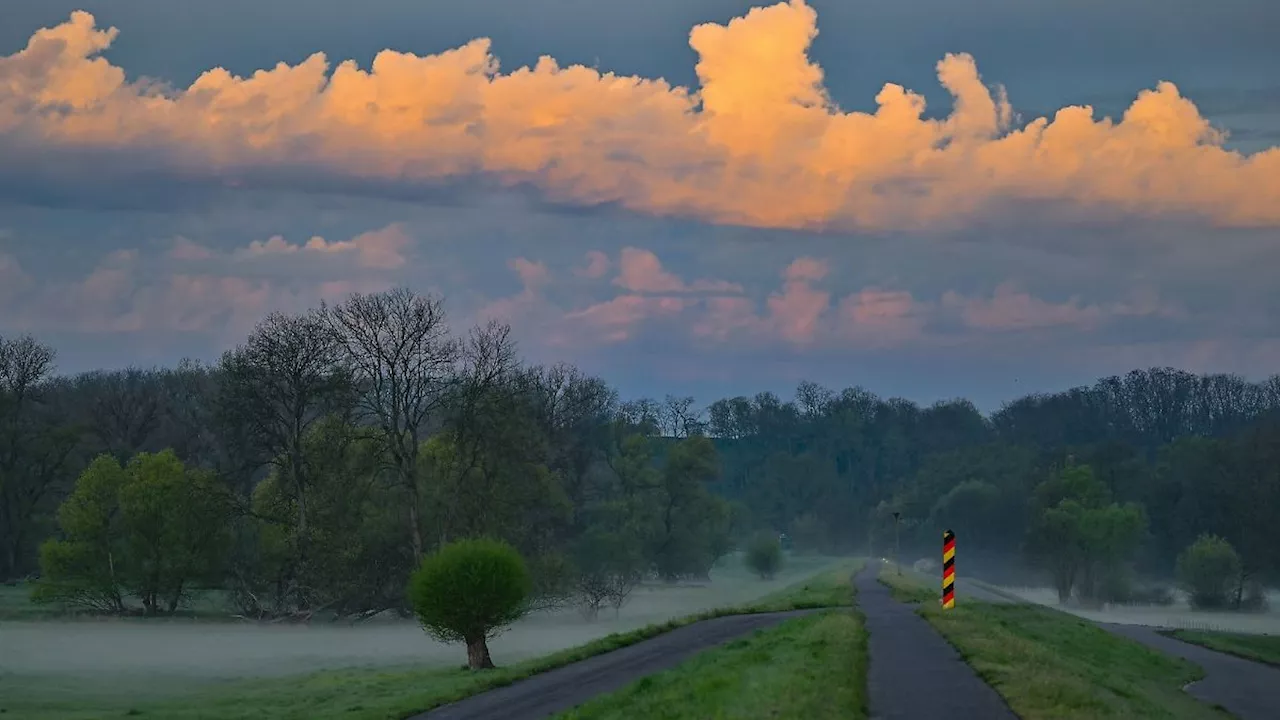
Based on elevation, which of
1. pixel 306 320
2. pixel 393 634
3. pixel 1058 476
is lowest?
pixel 393 634

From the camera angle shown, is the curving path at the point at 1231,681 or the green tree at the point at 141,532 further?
the green tree at the point at 141,532

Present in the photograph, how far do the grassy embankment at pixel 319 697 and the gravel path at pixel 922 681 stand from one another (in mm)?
9333

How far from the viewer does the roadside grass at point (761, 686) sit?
2116 cm

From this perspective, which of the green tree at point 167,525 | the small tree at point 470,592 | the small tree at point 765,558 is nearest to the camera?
the small tree at point 470,592

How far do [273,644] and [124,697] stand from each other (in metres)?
26.7

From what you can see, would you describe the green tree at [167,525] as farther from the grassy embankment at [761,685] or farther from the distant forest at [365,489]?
the grassy embankment at [761,685]

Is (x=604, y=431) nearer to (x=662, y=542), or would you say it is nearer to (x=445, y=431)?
(x=662, y=542)

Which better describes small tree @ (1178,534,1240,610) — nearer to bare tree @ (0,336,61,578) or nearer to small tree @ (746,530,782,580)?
small tree @ (746,530,782,580)

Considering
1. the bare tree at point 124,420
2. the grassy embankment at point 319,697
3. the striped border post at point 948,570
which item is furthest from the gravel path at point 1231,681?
the bare tree at point 124,420

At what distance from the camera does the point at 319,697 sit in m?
40.4

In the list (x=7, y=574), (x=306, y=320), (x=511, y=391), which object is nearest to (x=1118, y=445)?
(x=511, y=391)

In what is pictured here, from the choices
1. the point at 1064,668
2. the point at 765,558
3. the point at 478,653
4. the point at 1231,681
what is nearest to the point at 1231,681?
the point at 1231,681

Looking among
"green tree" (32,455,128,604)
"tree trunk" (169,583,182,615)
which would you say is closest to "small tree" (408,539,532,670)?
"green tree" (32,455,128,604)

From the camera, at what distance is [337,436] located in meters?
80.6
